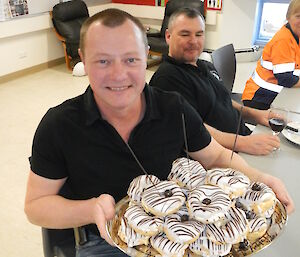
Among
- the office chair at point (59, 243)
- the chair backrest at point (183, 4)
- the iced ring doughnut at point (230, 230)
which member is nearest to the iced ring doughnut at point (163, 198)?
the iced ring doughnut at point (230, 230)

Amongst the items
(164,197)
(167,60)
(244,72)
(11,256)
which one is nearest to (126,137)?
(164,197)

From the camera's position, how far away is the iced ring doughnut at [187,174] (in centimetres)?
102

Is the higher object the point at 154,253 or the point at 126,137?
the point at 126,137

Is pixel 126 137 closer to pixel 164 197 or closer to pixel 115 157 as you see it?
pixel 115 157

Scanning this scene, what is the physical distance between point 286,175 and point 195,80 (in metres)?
0.71

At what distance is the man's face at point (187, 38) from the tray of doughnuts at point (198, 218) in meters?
1.07

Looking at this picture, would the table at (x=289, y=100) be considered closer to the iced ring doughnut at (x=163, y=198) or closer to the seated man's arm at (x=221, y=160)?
the seated man's arm at (x=221, y=160)

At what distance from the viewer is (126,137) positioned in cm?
127

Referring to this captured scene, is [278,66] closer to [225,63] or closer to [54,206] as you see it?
[225,63]

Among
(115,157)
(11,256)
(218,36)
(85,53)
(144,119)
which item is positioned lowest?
(11,256)

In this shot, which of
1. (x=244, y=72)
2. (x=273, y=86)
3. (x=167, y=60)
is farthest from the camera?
(x=244, y=72)

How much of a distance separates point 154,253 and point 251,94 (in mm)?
1949

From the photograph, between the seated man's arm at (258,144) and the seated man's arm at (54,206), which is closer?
the seated man's arm at (54,206)

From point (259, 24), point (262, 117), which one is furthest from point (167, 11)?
point (262, 117)
